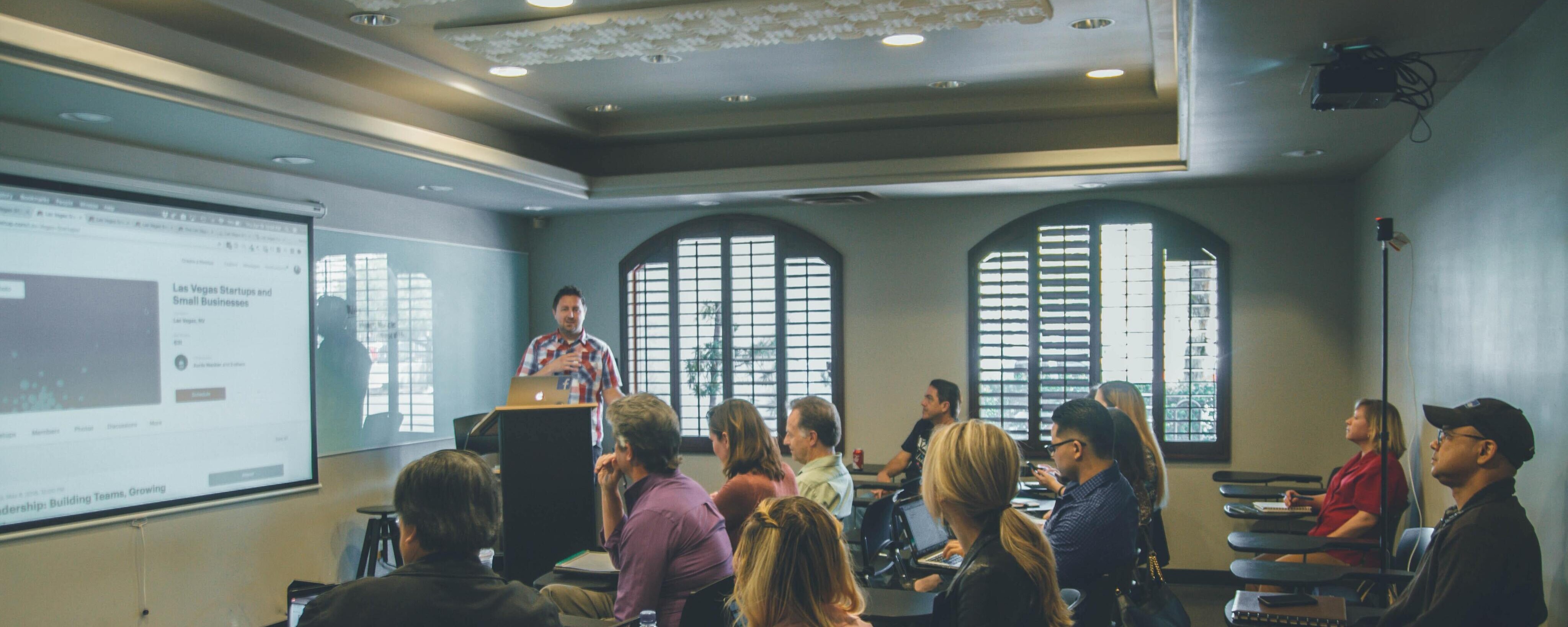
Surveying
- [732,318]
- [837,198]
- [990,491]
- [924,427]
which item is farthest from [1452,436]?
[732,318]

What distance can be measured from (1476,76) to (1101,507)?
6.25 feet

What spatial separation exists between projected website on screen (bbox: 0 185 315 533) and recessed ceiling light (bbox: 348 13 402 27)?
1.62 m

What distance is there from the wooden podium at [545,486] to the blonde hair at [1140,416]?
2421 millimetres

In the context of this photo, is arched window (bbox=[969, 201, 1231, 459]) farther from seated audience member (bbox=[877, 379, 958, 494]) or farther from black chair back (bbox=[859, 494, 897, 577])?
black chair back (bbox=[859, 494, 897, 577])

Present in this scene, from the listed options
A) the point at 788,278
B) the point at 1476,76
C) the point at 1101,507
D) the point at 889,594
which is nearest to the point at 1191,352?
the point at 788,278

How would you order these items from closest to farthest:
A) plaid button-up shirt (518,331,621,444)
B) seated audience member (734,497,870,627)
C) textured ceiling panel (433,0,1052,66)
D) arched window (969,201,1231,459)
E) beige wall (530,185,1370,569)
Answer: seated audience member (734,497,870,627), textured ceiling panel (433,0,1052,66), beige wall (530,185,1370,569), plaid button-up shirt (518,331,621,444), arched window (969,201,1231,459)

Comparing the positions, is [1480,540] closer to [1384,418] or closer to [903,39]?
[1384,418]

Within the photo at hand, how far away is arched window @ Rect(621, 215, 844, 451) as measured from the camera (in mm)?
7059

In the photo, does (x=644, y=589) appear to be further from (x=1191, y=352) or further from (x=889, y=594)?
(x=1191, y=352)

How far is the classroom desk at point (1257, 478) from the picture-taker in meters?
5.57

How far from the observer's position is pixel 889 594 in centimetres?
302

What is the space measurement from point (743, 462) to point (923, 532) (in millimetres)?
831

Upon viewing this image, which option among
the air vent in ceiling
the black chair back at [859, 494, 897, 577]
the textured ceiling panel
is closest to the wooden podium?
the black chair back at [859, 494, 897, 577]

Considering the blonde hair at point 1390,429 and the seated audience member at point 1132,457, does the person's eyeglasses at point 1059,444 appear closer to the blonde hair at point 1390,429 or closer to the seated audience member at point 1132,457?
the seated audience member at point 1132,457
